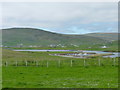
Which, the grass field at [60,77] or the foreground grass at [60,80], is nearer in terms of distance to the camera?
the foreground grass at [60,80]

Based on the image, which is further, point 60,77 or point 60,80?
point 60,77

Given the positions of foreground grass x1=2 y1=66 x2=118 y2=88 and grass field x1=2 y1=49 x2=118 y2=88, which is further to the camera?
grass field x1=2 y1=49 x2=118 y2=88
